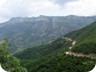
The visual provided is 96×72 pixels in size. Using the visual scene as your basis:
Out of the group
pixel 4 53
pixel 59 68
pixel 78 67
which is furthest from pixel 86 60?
pixel 4 53

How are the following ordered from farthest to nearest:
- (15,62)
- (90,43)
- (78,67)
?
1. (90,43)
2. (78,67)
3. (15,62)

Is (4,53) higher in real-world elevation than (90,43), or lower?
higher

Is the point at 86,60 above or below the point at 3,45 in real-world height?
below

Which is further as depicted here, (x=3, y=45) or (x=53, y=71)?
(x=53, y=71)

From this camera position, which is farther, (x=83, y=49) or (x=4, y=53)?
(x=83, y=49)

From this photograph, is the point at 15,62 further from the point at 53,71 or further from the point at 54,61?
the point at 54,61

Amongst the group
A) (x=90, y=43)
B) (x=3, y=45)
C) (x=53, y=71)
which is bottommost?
(x=53, y=71)

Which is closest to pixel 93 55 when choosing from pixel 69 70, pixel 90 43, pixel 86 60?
pixel 86 60

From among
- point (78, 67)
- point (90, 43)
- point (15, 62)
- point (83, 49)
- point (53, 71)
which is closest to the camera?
point (15, 62)

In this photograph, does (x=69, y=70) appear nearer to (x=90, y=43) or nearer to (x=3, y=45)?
(x=90, y=43)
